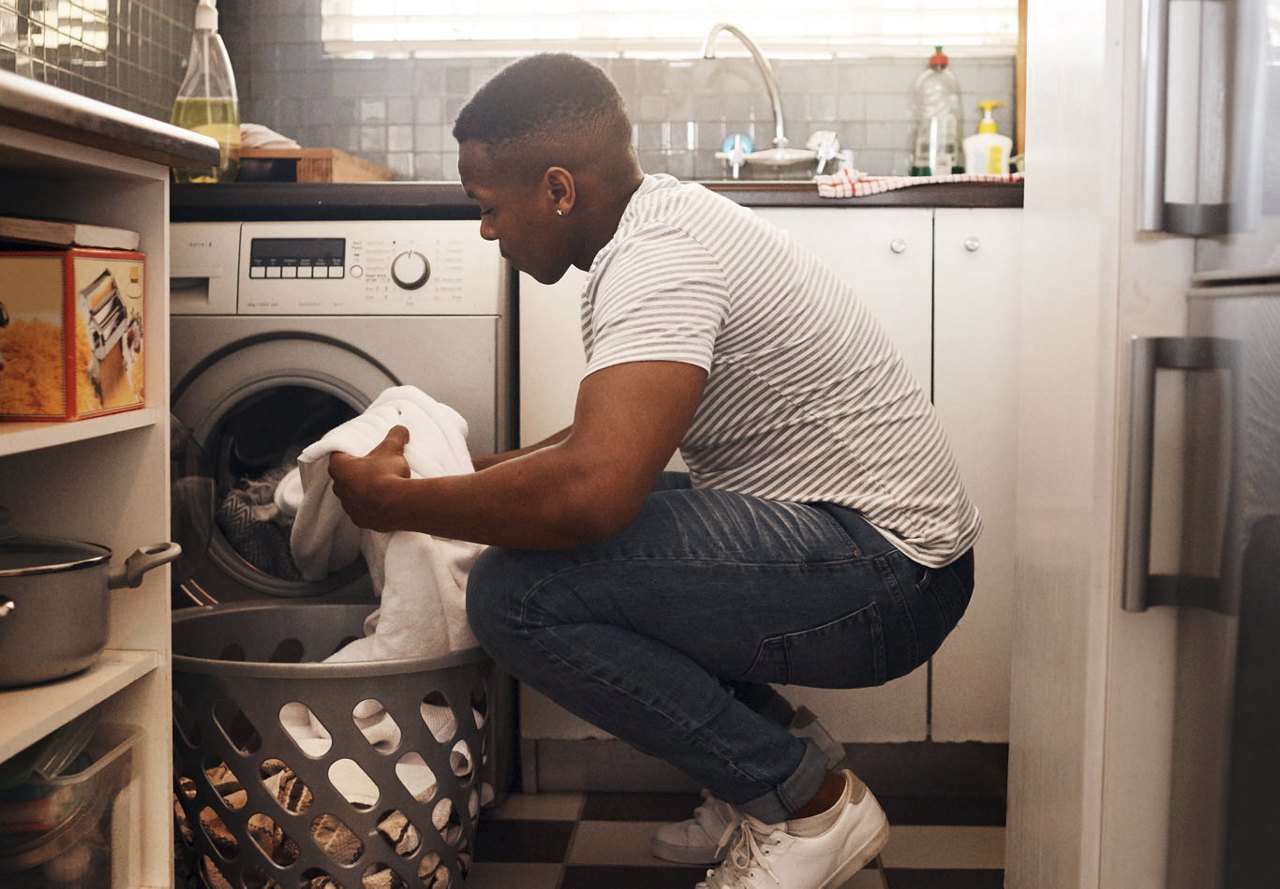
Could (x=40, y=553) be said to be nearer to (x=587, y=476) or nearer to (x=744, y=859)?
(x=587, y=476)

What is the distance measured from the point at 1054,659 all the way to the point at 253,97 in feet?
6.93

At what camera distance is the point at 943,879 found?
170cm

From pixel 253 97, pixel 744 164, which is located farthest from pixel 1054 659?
pixel 253 97

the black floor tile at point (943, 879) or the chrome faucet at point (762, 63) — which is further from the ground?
the chrome faucet at point (762, 63)

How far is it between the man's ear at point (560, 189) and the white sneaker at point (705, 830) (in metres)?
0.77

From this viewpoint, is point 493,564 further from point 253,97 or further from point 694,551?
point 253,97

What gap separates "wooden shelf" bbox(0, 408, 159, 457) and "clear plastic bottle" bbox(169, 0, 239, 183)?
982 millimetres

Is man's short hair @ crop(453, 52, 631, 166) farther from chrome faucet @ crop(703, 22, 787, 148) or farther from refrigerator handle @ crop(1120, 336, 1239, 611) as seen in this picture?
chrome faucet @ crop(703, 22, 787, 148)

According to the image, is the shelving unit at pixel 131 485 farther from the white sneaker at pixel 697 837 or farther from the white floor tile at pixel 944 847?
the white floor tile at pixel 944 847

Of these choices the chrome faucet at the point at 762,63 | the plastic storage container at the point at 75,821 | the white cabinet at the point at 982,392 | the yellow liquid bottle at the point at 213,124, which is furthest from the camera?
the chrome faucet at the point at 762,63

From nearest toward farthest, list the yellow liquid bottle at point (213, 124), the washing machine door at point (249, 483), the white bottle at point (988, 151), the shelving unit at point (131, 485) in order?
the shelving unit at point (131, 485) → the washing machine door at point (249, 483) → the yellow liquid bottle at point (213, 124) → the white bottle at point (988, 151)

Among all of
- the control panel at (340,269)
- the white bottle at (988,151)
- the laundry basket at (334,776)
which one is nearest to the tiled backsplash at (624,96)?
the white bottle at (988,151)

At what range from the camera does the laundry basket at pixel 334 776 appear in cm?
139

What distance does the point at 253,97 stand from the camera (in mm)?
2732
